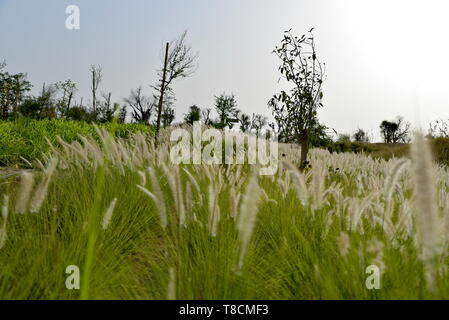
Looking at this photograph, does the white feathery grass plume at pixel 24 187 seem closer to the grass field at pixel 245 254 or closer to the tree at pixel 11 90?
the grass field at pixel 245 254

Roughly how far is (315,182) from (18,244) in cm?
166

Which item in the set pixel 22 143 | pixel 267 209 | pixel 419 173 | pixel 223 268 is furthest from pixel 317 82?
pixel 419 173

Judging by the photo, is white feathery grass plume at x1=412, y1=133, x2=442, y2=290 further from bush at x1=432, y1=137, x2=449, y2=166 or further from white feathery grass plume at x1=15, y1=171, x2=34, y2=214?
bush at x1=432, y1=137, x2=449, y2=166

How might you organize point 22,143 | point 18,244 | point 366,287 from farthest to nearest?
point 22,143, point 18,244, point 366,287

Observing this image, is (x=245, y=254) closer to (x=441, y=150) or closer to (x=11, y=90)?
(x=441, y=150)

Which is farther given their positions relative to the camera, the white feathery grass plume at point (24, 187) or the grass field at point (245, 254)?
the white feathery grass plume at point (24, 187)

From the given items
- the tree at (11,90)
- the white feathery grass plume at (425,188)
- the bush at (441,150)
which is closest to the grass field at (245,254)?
the white feathery grass plume at (425,188)

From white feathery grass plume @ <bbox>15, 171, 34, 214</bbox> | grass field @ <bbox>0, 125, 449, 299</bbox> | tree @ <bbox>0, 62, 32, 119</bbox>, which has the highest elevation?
tree @ <bbox>0, 62, 32, 119</bbox>

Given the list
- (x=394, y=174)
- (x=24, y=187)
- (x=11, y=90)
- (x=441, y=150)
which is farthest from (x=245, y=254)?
(x=11, y=90)

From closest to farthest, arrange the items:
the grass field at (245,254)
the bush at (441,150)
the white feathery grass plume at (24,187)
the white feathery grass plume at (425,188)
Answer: the white feathery grass plume at (425,188) < the grass field at (245,254) < the white feathery grass plume at (24,187) < the bush at (441,150)

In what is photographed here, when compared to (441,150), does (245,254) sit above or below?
below

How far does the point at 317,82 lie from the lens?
7.95 meters

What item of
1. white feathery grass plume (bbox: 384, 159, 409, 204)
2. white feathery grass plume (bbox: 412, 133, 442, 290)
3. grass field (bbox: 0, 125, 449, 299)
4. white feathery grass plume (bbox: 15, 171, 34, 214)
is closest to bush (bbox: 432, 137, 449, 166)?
grass field (bbox: 0, 125, 449, 299)
